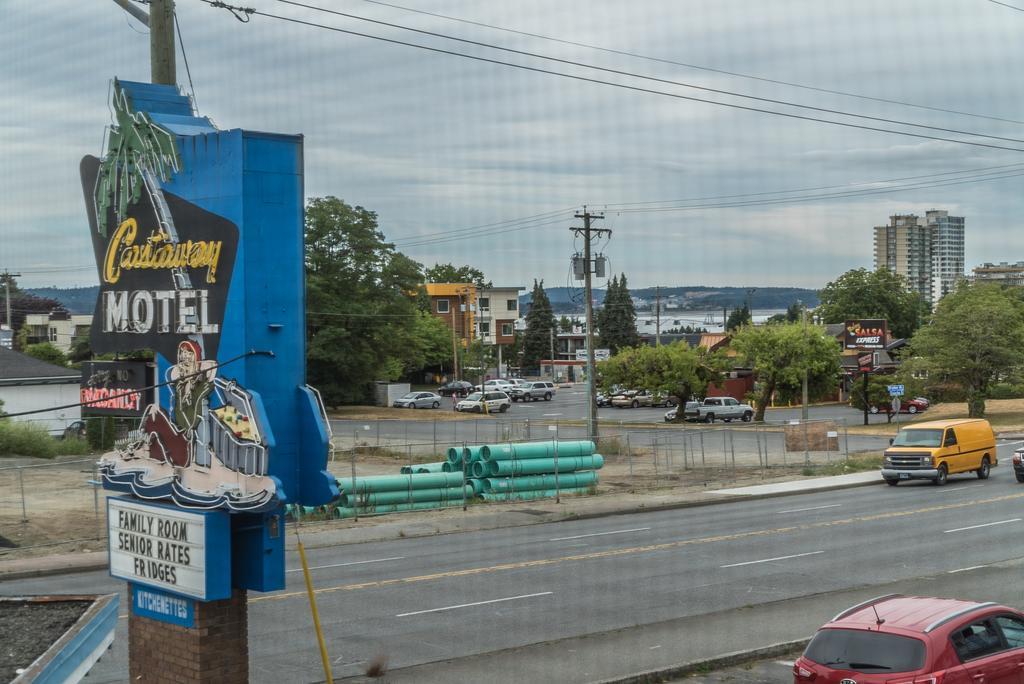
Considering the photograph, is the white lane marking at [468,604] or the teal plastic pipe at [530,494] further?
the teal plastic pipe at [530,494]

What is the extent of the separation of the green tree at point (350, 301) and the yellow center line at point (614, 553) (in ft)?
172

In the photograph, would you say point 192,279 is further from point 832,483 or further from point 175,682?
point 832,483

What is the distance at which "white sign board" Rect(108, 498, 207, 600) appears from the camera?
9930 millimetres

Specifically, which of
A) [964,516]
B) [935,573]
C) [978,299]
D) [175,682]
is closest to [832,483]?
[964,516]

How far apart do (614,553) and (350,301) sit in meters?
57.0

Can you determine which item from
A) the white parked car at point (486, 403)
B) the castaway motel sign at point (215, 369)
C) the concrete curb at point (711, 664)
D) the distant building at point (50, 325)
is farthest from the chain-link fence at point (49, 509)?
the distant building at point (50, 325)

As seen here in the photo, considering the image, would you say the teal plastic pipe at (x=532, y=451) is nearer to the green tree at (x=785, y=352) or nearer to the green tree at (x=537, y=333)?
the green tree at (x=785, y=352)

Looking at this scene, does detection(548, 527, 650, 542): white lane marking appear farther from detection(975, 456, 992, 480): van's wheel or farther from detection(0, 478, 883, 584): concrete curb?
detection(975, 456, 992, 480): van's wheel

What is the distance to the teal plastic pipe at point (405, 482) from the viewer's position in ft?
106

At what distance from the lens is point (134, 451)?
10.8 meters

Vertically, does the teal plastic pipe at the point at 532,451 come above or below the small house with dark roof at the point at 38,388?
below

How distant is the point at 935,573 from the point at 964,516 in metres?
9.27

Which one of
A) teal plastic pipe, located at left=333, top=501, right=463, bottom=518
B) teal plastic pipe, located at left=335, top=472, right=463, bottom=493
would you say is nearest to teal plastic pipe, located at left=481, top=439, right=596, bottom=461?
teal plastic pipe, located at left=335, top=472, right=463, bottom=493

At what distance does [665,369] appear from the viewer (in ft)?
224
